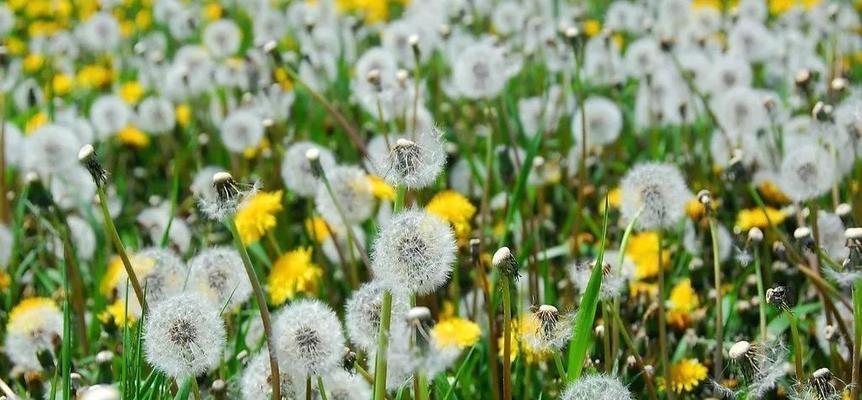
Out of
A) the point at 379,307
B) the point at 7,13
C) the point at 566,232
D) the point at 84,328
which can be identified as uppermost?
the point at 7,13

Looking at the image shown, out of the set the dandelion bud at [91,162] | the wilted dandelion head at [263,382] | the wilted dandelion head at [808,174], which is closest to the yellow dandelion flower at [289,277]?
the wilted dandelion head at [263,382]

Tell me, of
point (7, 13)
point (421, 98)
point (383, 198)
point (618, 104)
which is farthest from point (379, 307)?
point (7, 13)

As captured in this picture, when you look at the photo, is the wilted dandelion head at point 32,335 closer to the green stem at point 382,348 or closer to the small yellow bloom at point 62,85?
the green stem at point 382,348

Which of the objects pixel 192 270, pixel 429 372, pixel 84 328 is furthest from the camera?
pixel 84 328

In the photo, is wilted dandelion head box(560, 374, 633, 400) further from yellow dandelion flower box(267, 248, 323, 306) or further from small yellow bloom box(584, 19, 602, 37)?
small yellow bloom box(584, 19, 602, 37)

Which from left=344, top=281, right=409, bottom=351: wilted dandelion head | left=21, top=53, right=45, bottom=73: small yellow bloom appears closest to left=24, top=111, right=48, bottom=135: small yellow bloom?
left=21, top=53, right=45, bottom=73: small yellow bloom

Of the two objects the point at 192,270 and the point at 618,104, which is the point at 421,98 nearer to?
the point at 618,104

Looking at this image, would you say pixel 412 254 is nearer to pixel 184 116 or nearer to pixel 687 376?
pixel 687 376

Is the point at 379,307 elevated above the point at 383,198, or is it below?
below
